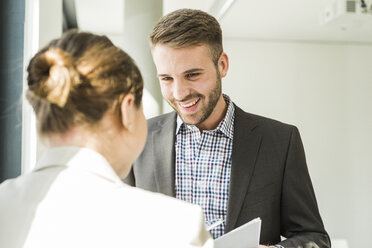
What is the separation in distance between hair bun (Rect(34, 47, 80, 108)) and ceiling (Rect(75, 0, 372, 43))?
4157 millimetres

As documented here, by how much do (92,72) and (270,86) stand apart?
608cm

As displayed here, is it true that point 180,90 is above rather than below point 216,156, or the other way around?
above

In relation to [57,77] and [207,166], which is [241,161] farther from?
[57,77]

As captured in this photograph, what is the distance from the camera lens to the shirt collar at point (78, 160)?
80 centimetres

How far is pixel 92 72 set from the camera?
815 mm

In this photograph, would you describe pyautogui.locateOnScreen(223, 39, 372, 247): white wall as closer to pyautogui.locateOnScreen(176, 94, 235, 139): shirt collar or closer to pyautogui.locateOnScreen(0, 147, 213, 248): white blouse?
pyautogui.locateOnScreen(176, 94, 235, 139): shirt collar

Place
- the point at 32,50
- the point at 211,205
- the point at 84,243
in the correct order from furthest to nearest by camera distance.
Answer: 1. the point at 32,50
2. the point at 211,205
3. the point at 84,243

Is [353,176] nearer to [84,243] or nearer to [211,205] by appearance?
[211,205]

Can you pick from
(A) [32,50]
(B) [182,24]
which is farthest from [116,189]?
(A) [32,50]

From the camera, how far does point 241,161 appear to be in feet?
5.17

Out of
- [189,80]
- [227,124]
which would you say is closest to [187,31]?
[189,80]

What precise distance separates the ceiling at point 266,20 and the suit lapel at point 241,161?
329 cm

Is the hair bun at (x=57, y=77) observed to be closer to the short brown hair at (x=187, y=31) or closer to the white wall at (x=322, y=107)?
the short brown hair at (x=187, y=31)

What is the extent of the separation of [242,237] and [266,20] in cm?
482
